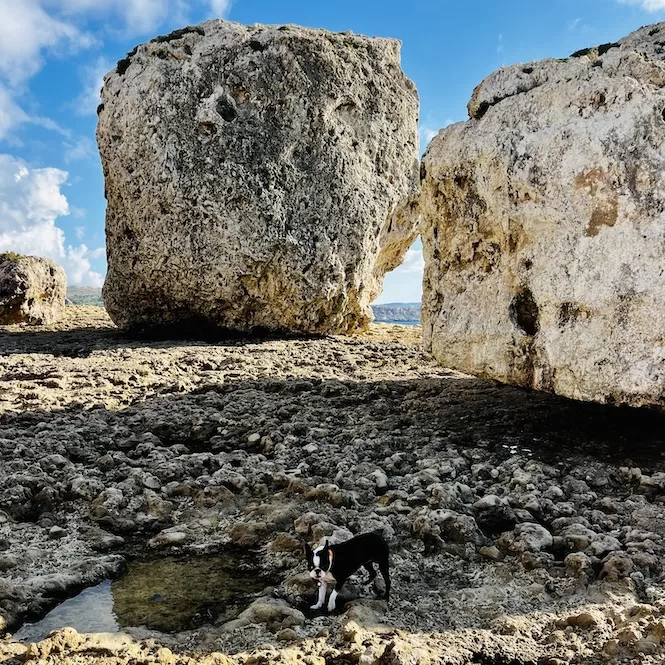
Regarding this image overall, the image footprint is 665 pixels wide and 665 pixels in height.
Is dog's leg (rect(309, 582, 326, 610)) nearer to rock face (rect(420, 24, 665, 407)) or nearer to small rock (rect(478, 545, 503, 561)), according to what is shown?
small rock (rect(478, 545, 503, 561))

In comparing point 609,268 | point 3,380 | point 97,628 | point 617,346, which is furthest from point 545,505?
point 3,380

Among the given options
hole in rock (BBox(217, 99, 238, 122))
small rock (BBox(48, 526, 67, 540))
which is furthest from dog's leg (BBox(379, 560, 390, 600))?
hole in rock (BBox(217, 99, 238, 122))

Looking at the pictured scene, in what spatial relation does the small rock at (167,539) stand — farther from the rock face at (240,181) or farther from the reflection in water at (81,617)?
the rock face at (240,181)

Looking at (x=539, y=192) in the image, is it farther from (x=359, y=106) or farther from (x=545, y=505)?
(x=359, y=106)

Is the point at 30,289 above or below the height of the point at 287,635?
above

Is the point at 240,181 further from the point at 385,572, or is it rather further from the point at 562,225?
the point at 385,572

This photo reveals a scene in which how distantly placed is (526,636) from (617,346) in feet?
8.30

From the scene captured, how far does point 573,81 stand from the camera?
5.25 metres

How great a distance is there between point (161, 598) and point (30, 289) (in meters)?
12.1

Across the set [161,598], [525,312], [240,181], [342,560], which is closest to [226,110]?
[240,181]

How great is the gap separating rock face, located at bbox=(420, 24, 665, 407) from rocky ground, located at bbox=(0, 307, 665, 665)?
0.82 m

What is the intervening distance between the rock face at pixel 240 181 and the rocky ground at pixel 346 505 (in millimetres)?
2617

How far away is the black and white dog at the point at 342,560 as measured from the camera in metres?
3.34

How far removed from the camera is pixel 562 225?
5.14m
